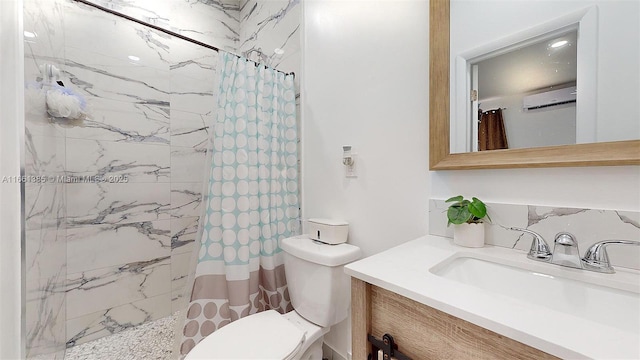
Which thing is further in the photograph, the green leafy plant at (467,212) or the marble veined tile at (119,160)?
the marble veined tile at (119,160)

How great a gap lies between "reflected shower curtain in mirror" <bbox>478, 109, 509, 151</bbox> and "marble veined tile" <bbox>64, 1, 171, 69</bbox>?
83.8 inches

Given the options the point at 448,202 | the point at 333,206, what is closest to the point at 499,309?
the point at 448,202

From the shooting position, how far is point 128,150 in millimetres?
1730

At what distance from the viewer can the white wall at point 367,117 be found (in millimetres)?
1053

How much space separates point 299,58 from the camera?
→ 1626mm

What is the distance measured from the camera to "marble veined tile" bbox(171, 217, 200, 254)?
1.91m

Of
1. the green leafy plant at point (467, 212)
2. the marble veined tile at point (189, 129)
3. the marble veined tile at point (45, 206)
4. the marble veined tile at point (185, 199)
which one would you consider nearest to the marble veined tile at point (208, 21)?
the marble veined tile at point (189, 129)

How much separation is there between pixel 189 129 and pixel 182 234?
846 mm

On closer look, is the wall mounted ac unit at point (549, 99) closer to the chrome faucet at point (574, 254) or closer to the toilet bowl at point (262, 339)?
the chrome faucet at point (574, 254)

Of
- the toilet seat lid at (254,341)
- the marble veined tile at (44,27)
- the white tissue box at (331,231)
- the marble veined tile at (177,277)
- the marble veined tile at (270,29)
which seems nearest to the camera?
the marble veined tile at (44,27)

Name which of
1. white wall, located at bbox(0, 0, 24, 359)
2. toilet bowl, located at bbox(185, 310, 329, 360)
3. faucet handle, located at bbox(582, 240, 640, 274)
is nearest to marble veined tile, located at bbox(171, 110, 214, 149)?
white wall, located at bbox(0, 0, 24, 359)

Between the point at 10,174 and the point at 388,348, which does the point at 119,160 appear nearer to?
the point at 10,174

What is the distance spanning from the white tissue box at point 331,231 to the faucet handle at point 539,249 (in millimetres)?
729

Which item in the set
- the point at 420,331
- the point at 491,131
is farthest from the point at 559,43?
the point at 420,331
